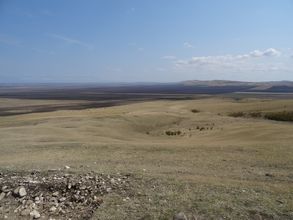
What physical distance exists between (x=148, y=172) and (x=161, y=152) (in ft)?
14.3

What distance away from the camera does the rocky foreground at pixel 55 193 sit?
9203mm

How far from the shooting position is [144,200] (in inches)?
368

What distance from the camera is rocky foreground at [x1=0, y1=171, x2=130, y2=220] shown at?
30.2 feet

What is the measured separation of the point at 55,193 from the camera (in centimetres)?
1015

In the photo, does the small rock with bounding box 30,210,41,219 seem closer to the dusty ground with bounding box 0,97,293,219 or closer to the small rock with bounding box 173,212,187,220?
the dusty ground with bounding box 0,97,293,219

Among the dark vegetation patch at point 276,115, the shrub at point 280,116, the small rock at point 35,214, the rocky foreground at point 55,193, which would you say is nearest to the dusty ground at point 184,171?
the rocky foreground at point 55,193

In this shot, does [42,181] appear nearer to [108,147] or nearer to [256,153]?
[108,147]

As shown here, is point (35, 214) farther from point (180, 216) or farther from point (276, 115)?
point (276, 115)

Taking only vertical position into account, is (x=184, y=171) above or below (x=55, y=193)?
above

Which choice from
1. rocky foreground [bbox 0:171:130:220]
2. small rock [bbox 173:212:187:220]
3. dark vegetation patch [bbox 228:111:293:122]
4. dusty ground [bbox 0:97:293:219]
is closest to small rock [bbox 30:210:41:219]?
rocky foreground [bbox 0:171:130:220]

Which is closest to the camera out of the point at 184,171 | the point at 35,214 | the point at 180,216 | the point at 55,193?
the point at 180,216

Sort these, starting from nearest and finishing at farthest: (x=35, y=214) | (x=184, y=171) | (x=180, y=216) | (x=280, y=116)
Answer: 1. (x=180, y=216)
2. (x=35, y=214)
3. (x=184, y=171)
4. (x=280, y=116)

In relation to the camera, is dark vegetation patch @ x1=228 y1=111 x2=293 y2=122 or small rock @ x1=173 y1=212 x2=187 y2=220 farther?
dark vegetation patch @ x1=228 y1=111 x2=293 y2=122

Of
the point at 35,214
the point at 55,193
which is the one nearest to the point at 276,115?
the point at 55,193
